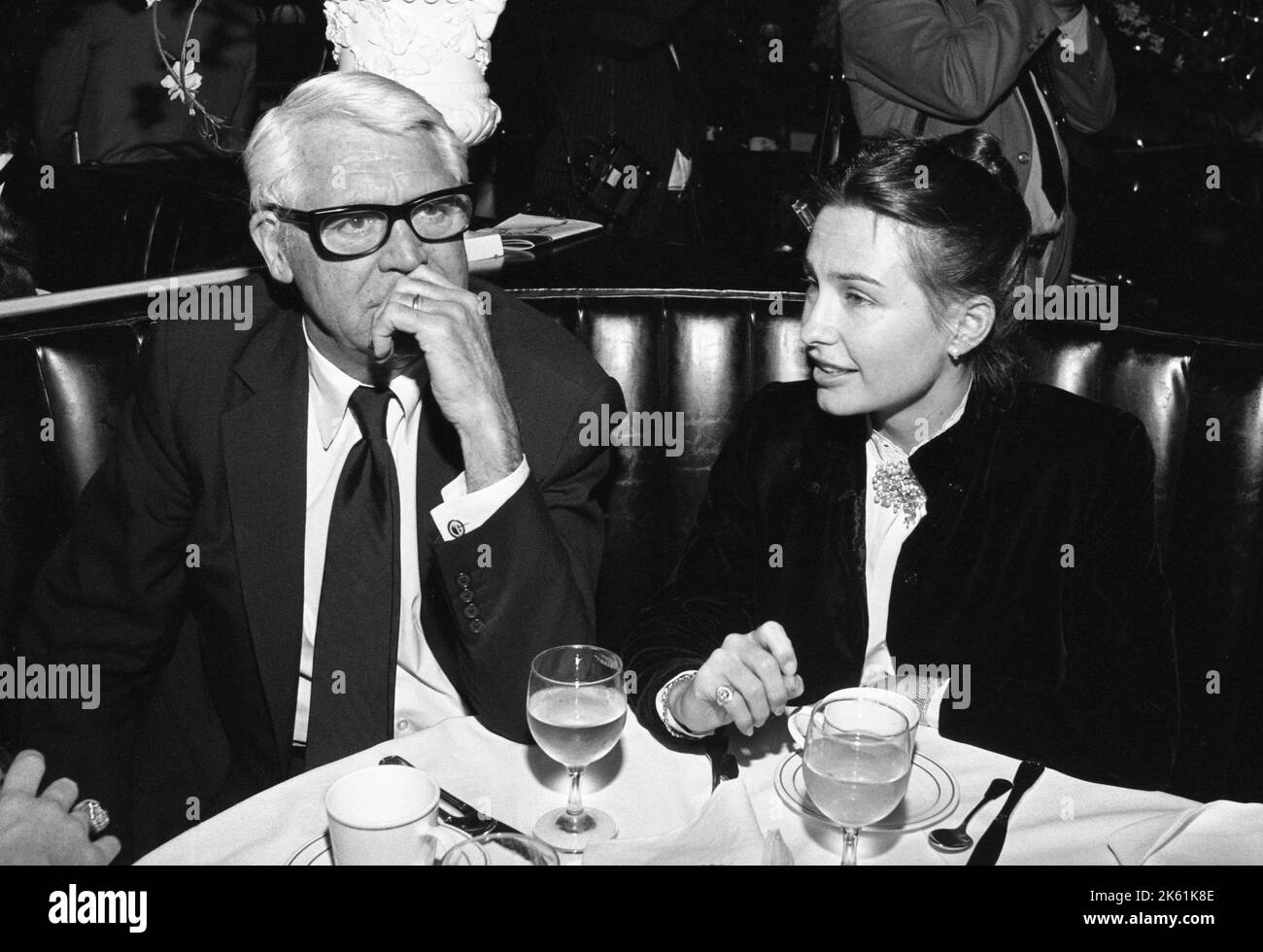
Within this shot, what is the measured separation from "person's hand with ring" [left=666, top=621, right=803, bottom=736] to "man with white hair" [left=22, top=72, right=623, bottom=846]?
324mm

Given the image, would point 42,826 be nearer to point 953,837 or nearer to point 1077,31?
point 953,837

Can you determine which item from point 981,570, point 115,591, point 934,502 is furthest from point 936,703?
point 115,591

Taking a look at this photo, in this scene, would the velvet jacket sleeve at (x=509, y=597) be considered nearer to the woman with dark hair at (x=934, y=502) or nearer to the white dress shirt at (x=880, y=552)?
the woman with dark hair at (x=934, y=502)

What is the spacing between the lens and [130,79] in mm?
3895

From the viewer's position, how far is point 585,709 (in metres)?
1.23

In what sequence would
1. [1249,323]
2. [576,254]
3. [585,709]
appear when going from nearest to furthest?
[585,709] < [1249,323] < [576,254]

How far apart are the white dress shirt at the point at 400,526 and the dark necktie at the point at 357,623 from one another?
99mm

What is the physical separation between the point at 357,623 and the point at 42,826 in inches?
20.9

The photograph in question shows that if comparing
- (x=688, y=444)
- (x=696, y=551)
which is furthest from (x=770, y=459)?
(x=688, y=444)

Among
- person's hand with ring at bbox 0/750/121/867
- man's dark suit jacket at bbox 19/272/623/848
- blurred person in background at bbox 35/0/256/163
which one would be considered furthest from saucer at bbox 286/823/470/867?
blurred person in background at bbox 35/0/256/163

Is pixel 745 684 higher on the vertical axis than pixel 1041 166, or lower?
lower

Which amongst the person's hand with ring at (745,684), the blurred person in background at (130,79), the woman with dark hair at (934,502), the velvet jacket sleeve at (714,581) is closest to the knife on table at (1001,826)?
the person's hand with ring at (745,684)
